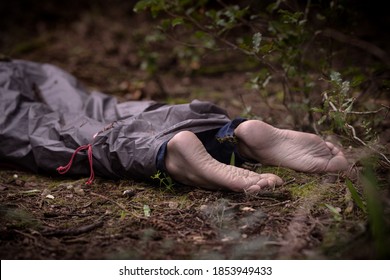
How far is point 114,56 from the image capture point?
479cm

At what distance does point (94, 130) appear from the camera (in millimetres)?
2117

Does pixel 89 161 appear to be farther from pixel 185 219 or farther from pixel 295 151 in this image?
pixel 295 151

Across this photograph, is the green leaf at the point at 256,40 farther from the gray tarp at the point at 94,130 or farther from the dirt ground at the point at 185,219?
the dirt ground at the point at 185,219

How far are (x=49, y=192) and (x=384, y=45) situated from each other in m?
3.04

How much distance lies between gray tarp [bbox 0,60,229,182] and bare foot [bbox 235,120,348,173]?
8.8 inches

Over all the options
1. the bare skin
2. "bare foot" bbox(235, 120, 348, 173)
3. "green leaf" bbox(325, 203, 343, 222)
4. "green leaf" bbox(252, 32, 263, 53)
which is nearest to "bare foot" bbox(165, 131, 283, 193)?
the bare skin

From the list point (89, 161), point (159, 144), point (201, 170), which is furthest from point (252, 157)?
point (89, 161)

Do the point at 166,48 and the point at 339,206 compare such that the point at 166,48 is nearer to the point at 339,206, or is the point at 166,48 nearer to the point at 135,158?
the point at 135,158

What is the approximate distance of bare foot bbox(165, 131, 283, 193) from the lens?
5.70 ft

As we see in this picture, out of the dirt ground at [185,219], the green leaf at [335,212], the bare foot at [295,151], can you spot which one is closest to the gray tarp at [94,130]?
the dirt ground at [185,219]

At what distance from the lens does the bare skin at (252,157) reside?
1.75 metres

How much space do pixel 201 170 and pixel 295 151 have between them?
Answer: 0.51 m

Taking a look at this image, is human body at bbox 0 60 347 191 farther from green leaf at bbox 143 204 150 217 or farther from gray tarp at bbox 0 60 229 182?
green leaf at bbox 143 204 150 217
